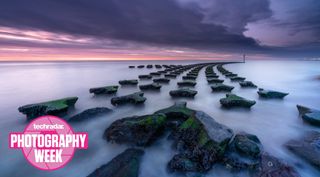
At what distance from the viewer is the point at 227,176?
3797mm

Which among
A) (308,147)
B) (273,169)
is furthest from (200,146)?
(308,147)

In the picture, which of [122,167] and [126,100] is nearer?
[122,167]

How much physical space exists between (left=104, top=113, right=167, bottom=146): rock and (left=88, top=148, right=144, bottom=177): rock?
57 centimetres

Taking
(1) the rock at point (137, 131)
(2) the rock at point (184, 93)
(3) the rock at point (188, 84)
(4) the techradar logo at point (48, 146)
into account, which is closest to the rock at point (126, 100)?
(2) the rock at point (184, 93)

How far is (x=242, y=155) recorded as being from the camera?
4098 mm

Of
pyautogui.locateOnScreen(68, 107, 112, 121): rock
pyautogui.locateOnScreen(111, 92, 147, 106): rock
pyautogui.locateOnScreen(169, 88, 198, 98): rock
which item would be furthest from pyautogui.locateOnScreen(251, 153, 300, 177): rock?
pyautogui.locateOnScreen(169, 88, 198, 98): rock

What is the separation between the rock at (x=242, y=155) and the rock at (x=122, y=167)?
215 centimetres

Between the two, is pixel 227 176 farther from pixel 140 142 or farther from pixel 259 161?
pixel 140 142

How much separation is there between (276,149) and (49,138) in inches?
248

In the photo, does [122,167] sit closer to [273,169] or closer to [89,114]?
[273,169]

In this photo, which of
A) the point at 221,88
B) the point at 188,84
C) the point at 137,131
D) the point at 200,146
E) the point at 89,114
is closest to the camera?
the point at 200,146

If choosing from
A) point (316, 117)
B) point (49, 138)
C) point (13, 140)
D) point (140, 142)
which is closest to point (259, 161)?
point (140, 142)

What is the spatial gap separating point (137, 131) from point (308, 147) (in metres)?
4.99

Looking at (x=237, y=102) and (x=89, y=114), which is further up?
(x=237, y=102)
